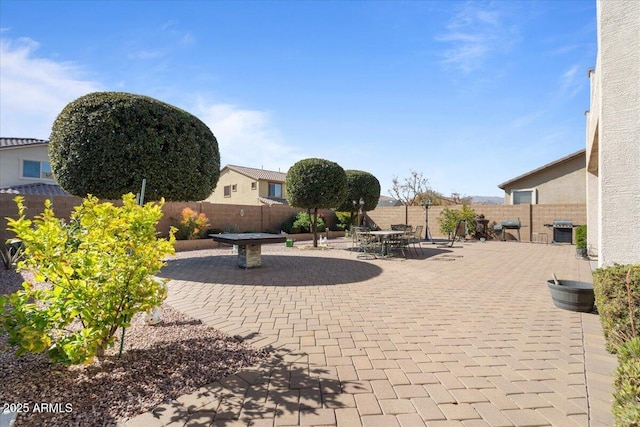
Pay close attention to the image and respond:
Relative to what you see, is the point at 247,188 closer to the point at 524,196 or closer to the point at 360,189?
the point at 360,189

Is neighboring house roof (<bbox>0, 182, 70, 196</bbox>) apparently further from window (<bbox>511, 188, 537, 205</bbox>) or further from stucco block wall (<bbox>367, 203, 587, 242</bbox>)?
window (<bbox>511, 188, 537, 205</bbox>)

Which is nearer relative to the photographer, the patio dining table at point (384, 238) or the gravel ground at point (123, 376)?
the gravel ground at point (123, 376)

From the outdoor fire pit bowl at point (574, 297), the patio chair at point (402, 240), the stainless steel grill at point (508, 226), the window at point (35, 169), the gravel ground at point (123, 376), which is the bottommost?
the gravel ground at point (123, 376)

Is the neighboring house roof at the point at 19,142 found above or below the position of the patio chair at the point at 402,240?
above

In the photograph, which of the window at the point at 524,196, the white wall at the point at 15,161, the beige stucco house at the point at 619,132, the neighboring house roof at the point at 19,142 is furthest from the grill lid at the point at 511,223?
the neighboring house roof at the point at 19,142

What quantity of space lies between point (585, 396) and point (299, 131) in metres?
12.1

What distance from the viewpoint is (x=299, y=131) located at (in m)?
12.9

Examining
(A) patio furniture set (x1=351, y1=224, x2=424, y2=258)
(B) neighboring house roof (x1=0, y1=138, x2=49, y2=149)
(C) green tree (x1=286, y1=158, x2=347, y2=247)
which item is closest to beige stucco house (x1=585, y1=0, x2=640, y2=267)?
(A) patio furniture set (x1=351, y1=224, x2=424, y2=258)

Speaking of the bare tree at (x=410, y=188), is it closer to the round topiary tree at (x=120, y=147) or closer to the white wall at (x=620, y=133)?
the round topiary tree at (x=120, y=147)

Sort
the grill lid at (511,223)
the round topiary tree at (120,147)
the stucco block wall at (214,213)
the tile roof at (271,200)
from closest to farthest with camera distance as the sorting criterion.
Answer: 1. the round topiary tree at (120,147)
2. the stucco block wall at (214,213)
3. the grill lid at (511,223)
4. the tile roof at (271,200)

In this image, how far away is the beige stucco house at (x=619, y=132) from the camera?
3822 millimetres

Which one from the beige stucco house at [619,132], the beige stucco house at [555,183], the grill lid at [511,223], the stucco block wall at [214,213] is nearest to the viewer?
the beige stucco house at [619,132]

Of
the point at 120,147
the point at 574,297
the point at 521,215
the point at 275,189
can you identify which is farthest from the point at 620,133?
the point at 275,189

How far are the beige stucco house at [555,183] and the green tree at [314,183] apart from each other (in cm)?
1238
